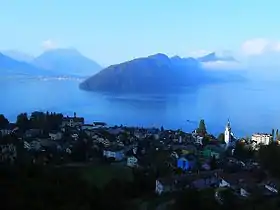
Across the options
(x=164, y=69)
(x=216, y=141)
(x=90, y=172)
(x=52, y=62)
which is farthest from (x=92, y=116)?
(x=52, y=62)

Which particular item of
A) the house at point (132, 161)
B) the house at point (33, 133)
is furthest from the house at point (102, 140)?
the house at point (132, 161)

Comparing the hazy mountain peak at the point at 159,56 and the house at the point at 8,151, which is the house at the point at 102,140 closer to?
the house at the point at 8,151

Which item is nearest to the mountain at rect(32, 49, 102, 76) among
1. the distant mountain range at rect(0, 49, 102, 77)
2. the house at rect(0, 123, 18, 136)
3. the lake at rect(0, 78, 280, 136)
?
the distant mountain range at rect(0, 49, 102, 77)

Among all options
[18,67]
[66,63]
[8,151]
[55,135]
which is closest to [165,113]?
[55,135]

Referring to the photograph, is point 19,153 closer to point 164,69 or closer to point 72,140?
point 72,140

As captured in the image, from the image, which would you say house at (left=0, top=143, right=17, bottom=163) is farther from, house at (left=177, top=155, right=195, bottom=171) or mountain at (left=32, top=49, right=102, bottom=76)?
mountain at (left=32, top=49, right=102, bottom=76)
